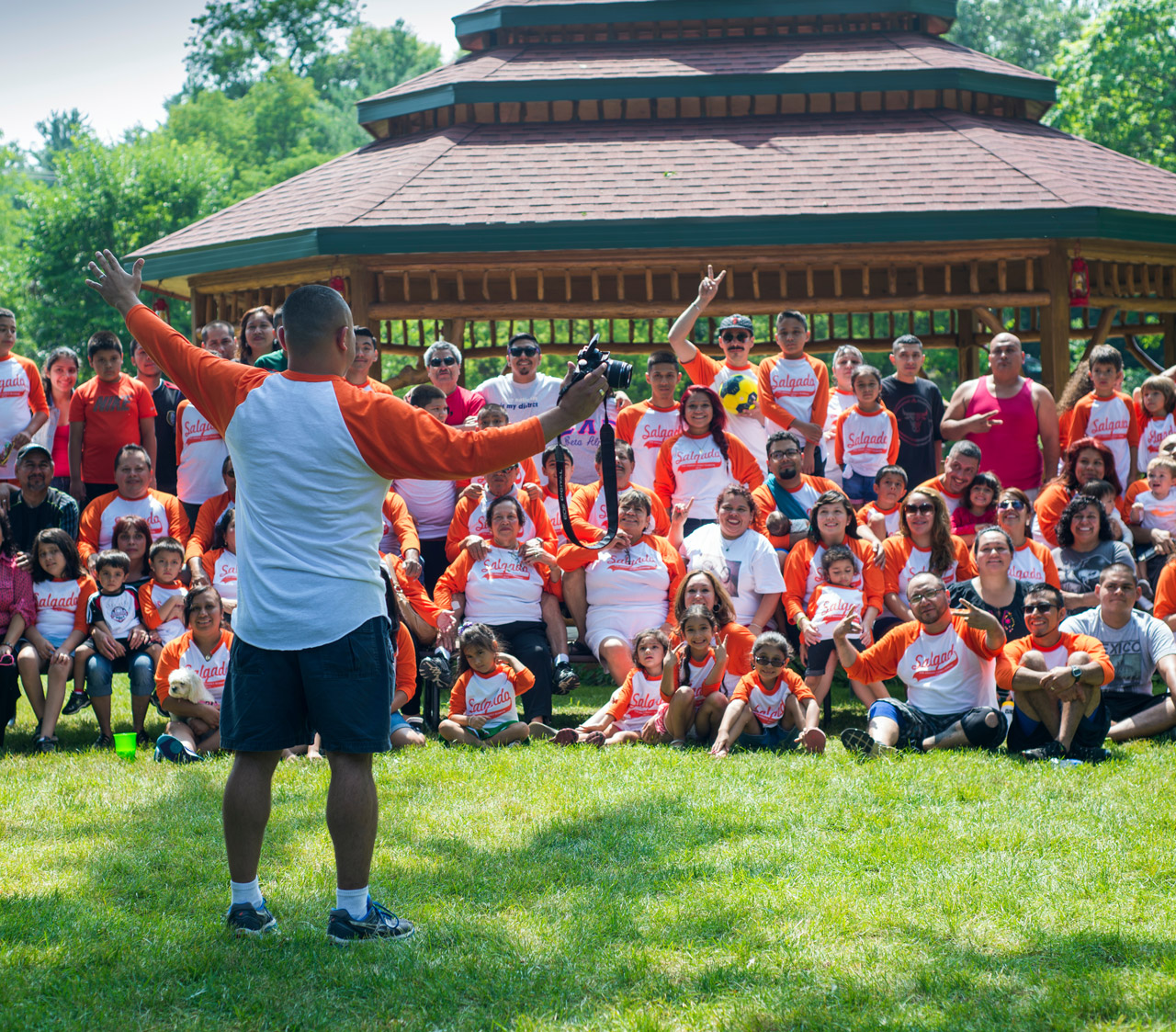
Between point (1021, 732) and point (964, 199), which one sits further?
point (964, 199)

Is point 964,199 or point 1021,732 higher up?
point 964,199

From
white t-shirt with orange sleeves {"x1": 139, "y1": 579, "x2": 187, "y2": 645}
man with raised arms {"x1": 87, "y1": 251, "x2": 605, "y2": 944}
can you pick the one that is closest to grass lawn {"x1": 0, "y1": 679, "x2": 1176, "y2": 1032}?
man with raised arms {"x1": 87, "y1": 251, "x2": 605, "y2": 944}

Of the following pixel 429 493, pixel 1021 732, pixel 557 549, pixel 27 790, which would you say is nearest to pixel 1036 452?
pixel 1021 732

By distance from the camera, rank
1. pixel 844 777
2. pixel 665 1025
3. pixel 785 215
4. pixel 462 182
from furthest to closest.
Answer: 1. pixel 462 182
2. pixel 785 215
3. pixel 844 777
4. pixel 665 1025

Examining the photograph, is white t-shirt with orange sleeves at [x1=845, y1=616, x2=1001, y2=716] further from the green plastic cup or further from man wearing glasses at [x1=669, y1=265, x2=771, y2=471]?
Result: the green plastic cup

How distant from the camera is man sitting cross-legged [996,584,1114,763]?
6469 millimetres

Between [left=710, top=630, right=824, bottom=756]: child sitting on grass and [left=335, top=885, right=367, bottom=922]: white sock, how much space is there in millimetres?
3162

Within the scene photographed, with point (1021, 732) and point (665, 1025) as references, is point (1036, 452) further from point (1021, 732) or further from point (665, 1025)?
point (665, 1025)

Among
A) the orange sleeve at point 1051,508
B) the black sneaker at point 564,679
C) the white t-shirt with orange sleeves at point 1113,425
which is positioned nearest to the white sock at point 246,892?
the black sneaker at point 564,679

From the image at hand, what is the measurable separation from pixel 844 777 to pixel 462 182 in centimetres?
823

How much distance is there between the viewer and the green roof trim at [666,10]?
15.2 m

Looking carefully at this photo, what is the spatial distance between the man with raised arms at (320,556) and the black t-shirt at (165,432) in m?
5.38

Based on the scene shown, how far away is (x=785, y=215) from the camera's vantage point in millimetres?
11461

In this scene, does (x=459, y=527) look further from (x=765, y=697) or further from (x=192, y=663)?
(x=765, y=697)
